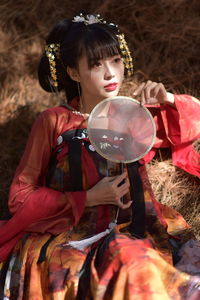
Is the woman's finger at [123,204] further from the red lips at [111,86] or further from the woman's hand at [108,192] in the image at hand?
the red lips at [111,86]

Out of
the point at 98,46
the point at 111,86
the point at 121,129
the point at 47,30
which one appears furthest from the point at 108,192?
the point at 47,30

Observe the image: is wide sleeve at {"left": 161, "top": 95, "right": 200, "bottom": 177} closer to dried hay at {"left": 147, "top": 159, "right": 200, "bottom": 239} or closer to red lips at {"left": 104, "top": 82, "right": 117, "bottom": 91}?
dried hay at {"left": 147, "top": 159, "right": 200, "bottom": 239}

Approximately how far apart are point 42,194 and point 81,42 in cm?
47

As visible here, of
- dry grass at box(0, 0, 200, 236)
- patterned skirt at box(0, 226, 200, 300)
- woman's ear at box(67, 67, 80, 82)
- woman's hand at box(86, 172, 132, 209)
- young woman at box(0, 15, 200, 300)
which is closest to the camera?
patterned skirt at box(0, 226, 200, 300)

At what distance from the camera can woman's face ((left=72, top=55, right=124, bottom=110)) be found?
1473 millimetres

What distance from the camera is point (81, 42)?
149cm

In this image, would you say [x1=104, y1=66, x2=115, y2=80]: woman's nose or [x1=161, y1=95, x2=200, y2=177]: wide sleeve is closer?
[x1=104, y1=66, x2=115, y2=80]: woman's nose

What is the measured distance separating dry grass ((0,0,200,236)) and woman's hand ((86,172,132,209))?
491 mm

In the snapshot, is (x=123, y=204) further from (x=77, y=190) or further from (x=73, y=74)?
(x=73, y=74)

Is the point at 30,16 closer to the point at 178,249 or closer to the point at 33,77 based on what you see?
the point at 33,77

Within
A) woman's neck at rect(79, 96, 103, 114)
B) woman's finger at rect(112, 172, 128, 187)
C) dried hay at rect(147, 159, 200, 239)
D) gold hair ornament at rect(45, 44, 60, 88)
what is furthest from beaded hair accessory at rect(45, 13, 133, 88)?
dried hay at rect(147, 159, 200, 239)

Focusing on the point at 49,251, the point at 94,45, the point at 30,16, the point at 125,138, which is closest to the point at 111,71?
the point at 94,45

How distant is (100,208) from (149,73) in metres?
0.89

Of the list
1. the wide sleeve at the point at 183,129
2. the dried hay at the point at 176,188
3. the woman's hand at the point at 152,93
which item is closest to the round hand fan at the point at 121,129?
the woman's hand at the point at 152,93
